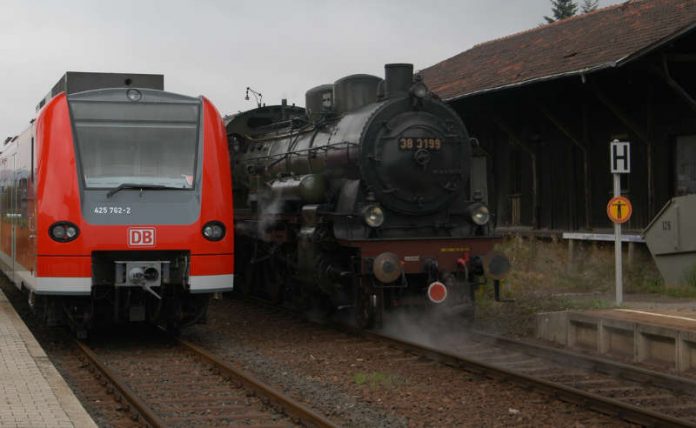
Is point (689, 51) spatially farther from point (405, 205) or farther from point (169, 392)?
point (169, 392)

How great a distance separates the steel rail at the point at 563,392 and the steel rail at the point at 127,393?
3.27 meters

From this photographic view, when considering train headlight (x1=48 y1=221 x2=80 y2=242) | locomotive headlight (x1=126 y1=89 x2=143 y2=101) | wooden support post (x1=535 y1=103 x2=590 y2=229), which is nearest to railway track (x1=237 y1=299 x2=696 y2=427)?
train headlight (x1=48 y1=221 x2=80 y2=242)

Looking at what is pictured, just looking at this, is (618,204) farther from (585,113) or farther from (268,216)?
(585,113)

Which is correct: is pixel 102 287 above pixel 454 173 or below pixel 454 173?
below

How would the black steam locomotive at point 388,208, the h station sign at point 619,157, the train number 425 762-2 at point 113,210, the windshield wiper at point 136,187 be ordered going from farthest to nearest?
the h station sign at point 619,157, the black steam locomotive at point 388,208, the windshield wiper at point 136,187, the train number 425 762-2 at point 113,210

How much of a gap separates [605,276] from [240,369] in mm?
9322

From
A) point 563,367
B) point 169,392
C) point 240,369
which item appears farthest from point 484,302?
point 169,392

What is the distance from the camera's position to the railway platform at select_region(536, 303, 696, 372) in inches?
367

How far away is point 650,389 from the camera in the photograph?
8359mm

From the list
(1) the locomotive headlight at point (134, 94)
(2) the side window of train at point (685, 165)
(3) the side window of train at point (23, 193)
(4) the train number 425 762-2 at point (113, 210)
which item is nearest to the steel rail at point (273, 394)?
(4) the train number 425 762-2 at point (113, 210)

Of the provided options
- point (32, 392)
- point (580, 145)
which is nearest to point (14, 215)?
point (32, 392)

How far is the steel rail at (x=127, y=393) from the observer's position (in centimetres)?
694

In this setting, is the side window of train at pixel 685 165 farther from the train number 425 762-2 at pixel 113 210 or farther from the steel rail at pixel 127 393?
the steel rail at pixel 127 393

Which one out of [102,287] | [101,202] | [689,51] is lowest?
[102,287]
